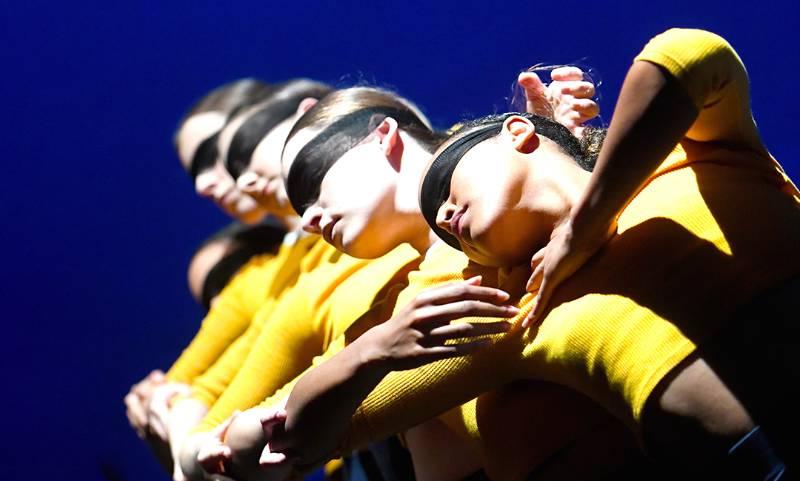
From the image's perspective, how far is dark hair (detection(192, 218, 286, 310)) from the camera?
4.08 feet

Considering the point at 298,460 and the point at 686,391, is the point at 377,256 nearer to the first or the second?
the point at 298,460

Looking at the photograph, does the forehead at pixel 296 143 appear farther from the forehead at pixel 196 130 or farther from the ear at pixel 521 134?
the forehead at pixel 196 130

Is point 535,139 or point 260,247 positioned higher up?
point 535,139

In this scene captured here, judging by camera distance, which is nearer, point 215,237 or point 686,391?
point 686,391

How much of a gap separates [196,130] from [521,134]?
2.26 feet

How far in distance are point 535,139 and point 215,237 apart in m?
0.72

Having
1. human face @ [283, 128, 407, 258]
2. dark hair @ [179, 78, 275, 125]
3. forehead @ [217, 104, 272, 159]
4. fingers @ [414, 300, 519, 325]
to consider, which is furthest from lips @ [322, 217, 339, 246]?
dark hair @ [179, 78, 275, 125]

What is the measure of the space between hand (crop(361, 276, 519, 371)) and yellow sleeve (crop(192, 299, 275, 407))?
1.62 ft

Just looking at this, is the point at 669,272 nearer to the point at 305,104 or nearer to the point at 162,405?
the point at 305,104

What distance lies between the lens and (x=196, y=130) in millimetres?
1284

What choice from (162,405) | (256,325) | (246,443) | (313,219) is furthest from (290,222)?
(246,443)

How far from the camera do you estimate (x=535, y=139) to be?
693 millimetres

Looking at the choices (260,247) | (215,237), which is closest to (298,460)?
(260,247)

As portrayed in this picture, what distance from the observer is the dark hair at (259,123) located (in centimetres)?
109
